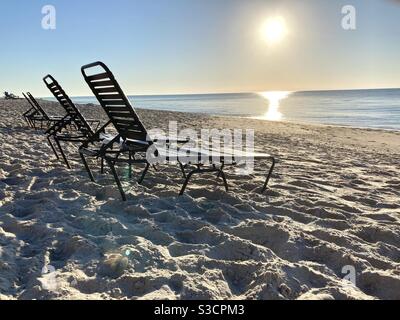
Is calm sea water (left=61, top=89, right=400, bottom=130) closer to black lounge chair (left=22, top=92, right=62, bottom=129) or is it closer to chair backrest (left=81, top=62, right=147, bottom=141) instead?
black lounge chair (left=22, top=92, right=62, bottom=129)

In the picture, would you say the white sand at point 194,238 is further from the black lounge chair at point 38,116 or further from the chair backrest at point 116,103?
the black lounge chair at point 38,116

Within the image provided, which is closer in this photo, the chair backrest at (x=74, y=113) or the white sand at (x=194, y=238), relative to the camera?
the white sand at (x=194, y=238)

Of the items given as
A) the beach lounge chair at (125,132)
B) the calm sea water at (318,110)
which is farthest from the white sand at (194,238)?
the calm sea water at (318,110)

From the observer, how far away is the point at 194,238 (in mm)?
3111

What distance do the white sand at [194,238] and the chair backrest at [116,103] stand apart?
661 mm

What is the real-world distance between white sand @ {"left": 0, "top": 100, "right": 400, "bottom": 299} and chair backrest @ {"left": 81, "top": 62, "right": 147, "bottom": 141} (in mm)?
661

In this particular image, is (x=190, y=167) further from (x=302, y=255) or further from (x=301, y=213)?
(x=302, y=255)

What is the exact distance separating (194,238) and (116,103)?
1.77m

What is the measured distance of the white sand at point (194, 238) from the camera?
2.36m

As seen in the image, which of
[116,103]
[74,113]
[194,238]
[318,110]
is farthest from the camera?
[318,110]

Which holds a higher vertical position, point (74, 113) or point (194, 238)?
point (74, 113)

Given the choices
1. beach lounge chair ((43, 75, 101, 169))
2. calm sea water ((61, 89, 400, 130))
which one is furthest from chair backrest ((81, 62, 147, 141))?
calm sea water ((61, 89, 400, 130))

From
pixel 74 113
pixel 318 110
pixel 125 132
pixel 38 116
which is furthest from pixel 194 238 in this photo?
pixel 318 110

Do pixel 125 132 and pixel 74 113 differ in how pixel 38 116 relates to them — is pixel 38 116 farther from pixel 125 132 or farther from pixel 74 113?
pixel 125 132
